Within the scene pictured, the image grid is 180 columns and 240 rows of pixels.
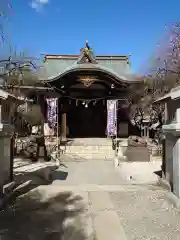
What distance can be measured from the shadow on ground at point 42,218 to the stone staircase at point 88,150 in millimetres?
10755

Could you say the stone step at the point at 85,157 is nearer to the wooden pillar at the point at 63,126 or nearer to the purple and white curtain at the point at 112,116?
the purple and white curtain at the point at 112,116

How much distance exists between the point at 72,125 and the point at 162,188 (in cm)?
1700

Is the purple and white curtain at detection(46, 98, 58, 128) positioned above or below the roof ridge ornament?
below

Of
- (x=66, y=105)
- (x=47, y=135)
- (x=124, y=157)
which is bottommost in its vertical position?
(x=124, y=157)

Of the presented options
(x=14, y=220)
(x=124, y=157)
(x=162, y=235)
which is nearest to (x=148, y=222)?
(x=162, y=235)

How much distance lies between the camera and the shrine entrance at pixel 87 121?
76.0ft

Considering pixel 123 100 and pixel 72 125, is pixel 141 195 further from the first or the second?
pixel 72 125

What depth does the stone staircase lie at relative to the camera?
57.9ft

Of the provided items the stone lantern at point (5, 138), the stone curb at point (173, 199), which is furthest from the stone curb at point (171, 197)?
the stone lantern at point (5, 138)

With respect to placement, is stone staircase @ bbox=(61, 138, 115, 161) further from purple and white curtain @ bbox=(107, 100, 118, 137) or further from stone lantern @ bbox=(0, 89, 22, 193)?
stone lantern @ bbox=(0, 89, 22, 193)

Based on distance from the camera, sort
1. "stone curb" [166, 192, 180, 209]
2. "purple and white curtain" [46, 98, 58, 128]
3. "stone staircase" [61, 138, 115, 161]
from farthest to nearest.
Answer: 1. "stone staircase" [61, 138, 115, 161]
2. "purple and white curtain" [46, 98, 58, 128]
3. "stone curb" [166, 192, 180, 209]

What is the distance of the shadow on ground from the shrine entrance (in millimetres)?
16953

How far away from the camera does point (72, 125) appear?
23.4 metres

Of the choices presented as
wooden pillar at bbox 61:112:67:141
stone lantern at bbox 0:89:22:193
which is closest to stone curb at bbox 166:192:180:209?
stone lantern at bbox 0:89:22:193
